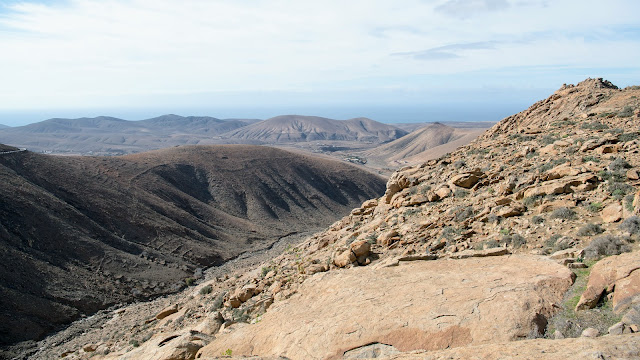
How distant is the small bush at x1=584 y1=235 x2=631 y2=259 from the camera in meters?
7.83

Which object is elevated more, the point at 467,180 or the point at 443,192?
the point at 467,180

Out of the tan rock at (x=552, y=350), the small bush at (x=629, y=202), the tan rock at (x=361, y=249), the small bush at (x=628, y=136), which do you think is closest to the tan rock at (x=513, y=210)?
the small bush at (x=629, y=202)

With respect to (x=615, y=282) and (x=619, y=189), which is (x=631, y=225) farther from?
(x=615, y=282)

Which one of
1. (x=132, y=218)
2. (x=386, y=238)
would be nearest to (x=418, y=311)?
(x=386, y=238)

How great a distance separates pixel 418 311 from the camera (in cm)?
707

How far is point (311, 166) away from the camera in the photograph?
72.4 metres

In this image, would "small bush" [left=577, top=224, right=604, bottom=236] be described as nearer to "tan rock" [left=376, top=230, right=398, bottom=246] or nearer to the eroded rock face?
the eroded rock face

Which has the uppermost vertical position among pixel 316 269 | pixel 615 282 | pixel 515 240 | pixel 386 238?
pixel 615 282

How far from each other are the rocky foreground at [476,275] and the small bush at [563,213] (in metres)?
0.03

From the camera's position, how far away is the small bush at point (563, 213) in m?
9.80

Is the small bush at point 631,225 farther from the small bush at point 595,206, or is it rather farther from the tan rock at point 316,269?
the tan rock at point 316,269

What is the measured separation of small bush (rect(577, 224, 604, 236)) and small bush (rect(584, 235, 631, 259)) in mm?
799

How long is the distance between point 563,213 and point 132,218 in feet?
122

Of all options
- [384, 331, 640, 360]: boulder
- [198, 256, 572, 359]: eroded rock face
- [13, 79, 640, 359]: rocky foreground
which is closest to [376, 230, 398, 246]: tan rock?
[13, 79, 640, 359]: rocky foreground
